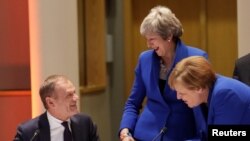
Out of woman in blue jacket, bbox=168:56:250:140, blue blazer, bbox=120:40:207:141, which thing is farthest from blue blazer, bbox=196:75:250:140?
blue blazer, bbox=120:40:207:141

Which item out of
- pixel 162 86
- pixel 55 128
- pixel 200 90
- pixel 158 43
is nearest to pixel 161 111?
pixel 162 86

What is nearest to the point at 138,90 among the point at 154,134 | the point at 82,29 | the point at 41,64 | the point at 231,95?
the point at 154,134

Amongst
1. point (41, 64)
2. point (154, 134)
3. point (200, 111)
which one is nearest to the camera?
point (200, 111)

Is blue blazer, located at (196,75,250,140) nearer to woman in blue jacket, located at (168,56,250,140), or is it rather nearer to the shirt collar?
woman in blue jacket, located at (168,56,250,140)

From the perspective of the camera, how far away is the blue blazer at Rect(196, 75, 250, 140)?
6.23ft

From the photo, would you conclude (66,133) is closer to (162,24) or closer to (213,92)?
(162,24)

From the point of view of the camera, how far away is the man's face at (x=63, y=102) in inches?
97.3

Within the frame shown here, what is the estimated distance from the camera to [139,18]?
4.81 metres

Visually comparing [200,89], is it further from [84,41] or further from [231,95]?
[84,41]

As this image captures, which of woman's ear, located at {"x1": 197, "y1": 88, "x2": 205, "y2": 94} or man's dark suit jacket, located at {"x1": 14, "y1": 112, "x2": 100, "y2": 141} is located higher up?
woman's ear, located at {"x1": 197, "y1": 88, "x2": 205, "y2": 94}

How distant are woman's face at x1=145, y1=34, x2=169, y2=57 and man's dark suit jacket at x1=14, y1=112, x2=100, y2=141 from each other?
511 millimetres

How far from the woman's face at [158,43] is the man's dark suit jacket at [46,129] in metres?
0.51

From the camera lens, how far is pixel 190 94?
6.57 feet

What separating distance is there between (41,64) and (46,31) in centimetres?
22
